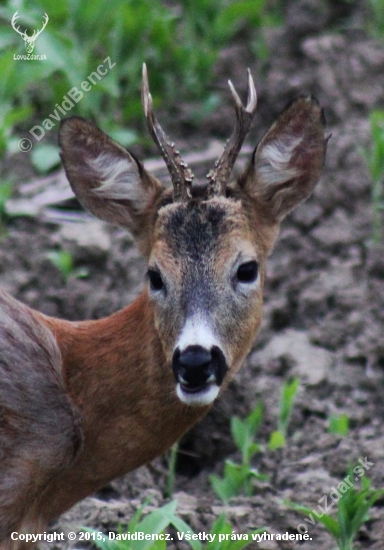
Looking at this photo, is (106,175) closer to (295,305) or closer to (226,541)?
(226,541)

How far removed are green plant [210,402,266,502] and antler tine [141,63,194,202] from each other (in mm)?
1708

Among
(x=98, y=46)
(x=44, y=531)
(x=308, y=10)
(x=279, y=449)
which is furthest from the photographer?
(x=308, y=10)

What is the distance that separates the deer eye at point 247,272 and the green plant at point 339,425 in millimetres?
1656

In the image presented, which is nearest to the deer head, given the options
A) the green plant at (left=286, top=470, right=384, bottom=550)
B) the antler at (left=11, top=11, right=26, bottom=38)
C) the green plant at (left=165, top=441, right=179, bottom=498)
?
the green plant at (left=286, top=470, right=384, bottom=550)

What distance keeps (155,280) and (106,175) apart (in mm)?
859

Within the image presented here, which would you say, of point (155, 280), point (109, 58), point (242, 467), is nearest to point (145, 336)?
point (155, 280)

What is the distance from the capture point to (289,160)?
22.5 ft

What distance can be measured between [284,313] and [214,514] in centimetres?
255

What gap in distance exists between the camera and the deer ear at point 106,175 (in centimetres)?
671

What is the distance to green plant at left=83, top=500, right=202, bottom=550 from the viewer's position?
574 cm

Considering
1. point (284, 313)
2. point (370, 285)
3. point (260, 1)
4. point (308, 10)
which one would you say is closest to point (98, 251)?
point (284, 313)

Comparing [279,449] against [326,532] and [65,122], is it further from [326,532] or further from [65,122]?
[65,122]

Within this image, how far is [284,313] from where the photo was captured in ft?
29.2

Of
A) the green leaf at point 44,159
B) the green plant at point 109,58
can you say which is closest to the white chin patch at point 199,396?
the green plant at point 109,58
